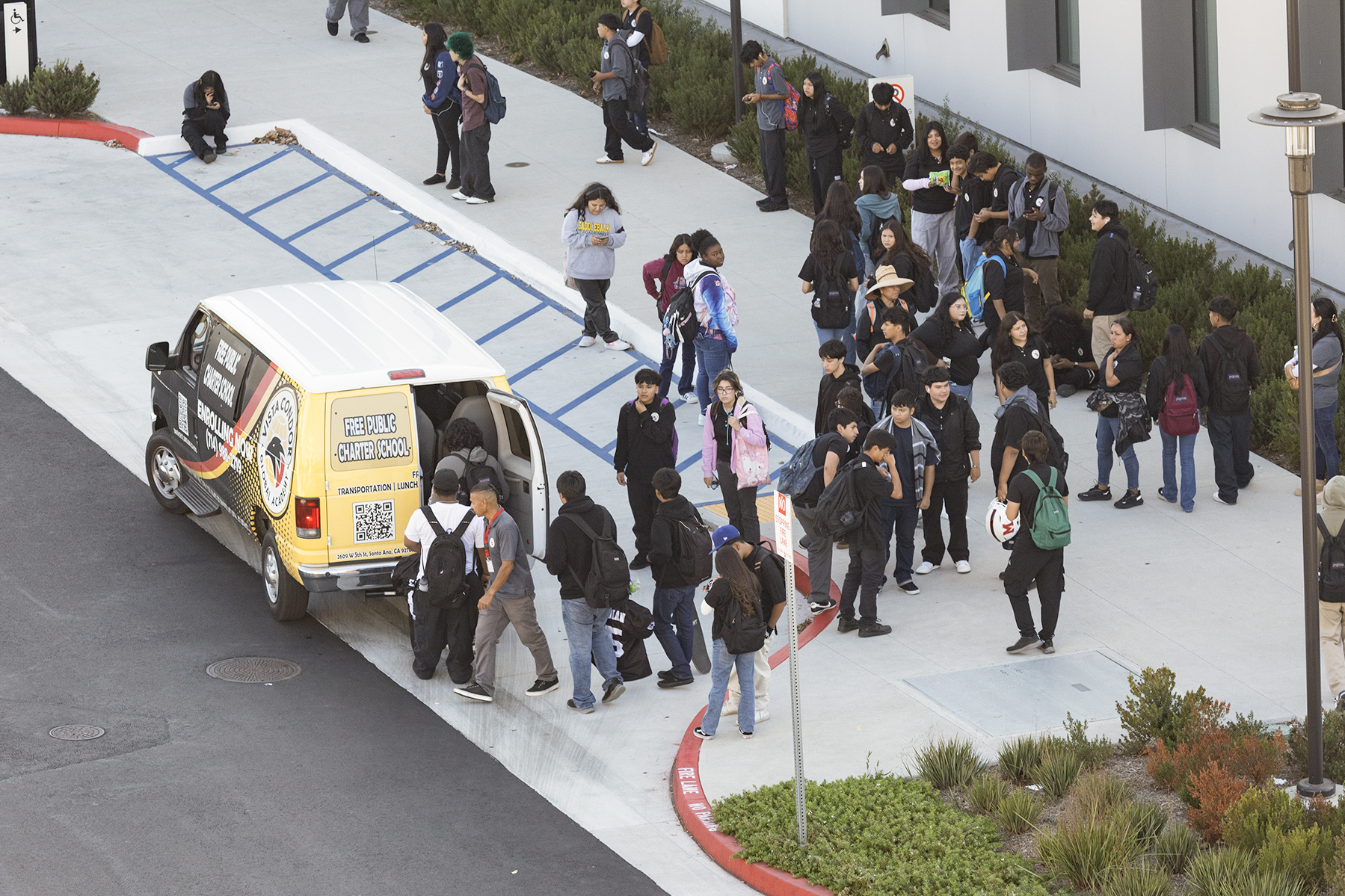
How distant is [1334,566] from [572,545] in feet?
15.3

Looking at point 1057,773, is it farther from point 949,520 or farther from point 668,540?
point 949,520

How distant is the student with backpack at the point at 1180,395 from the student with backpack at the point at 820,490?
2637mm

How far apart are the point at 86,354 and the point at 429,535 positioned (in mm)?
7572

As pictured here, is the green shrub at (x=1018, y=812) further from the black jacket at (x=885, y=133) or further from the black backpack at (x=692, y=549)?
the black jacket at (x=885, y=133)

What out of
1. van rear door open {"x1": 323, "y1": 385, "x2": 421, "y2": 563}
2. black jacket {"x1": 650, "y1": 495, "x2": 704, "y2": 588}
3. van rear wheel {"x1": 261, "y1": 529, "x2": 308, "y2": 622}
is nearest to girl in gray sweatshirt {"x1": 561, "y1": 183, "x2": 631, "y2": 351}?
van rear door open {"x1": 323, "y1": 385, "x2": 421, "y2": 563}

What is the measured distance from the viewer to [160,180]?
76.9 feet

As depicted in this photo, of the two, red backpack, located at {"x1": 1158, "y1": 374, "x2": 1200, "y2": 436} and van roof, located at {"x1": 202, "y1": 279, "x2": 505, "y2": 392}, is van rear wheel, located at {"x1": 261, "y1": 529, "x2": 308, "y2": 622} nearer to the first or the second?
van roof, located at {"x1": 202, "y1": 279, "x2": 505, "y2": 392}

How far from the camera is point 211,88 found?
77.1 feet

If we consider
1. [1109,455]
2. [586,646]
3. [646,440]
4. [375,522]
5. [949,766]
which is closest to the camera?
[949,766]

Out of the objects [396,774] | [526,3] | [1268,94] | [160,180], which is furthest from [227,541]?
[526,3]

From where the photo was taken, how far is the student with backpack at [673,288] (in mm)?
16234

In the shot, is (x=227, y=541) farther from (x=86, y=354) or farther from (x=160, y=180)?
(x=160, y=180)

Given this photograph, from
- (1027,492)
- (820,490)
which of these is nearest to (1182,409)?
(1027,492)

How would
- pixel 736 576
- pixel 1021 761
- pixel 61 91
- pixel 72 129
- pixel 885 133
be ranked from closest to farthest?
pixel 1021 761 → pixel 736 576 → pixel 885 133 → pixel 72 129 → pixel 61 91
